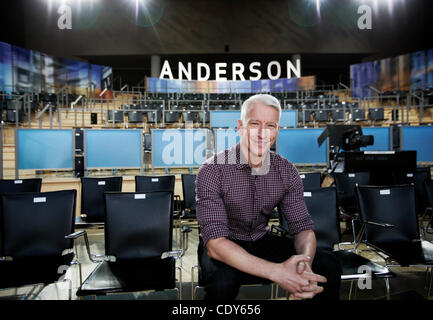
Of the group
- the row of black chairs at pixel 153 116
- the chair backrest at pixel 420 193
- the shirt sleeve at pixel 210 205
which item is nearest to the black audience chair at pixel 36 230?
the shirt sleeve at pixel 210 205

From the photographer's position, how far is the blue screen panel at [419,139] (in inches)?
166

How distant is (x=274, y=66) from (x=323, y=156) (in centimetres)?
1043

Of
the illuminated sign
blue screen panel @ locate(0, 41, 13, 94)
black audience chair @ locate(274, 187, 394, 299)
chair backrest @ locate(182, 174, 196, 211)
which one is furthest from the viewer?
the illuminated sign

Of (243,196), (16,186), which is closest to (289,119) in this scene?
(243,196)

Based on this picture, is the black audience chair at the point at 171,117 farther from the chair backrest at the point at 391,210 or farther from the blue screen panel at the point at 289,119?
the chair backrest at the point at 391,210

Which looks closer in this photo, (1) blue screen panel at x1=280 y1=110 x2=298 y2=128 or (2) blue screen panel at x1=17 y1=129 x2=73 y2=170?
(2) blue screen panel at x1=17 y1=129 x2=73 y2=170

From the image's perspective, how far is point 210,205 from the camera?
124 cm

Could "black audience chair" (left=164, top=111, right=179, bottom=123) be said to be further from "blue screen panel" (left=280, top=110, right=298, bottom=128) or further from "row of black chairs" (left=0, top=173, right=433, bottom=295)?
"row of black chairs" (left=0, top=173, right=433, bottom=295)

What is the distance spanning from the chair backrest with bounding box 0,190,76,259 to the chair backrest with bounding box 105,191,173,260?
1.08 ft

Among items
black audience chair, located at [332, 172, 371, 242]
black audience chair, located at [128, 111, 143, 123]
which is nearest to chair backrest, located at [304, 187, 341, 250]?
black audience chair, located at [332, 172, 371, 242]

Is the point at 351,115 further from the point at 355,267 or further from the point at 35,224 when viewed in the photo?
the point at 35,224

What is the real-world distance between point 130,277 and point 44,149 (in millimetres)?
3118

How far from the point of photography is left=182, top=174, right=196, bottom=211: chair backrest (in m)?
2.99
